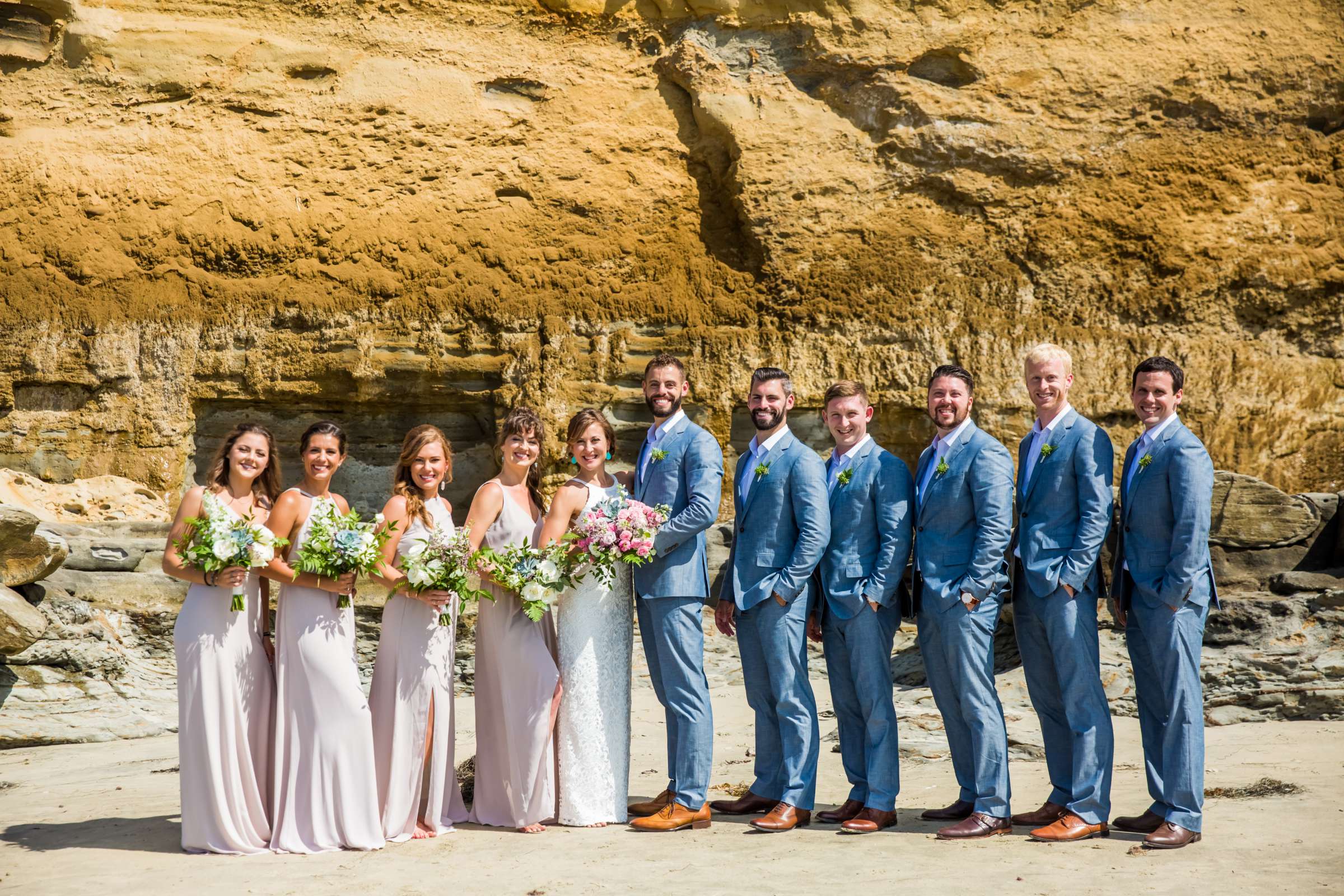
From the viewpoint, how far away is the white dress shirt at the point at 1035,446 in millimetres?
5363

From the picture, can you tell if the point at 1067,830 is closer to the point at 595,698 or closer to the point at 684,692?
the point at 684,692

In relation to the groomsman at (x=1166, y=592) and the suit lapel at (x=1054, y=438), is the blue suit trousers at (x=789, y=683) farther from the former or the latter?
the groomsman at (x=1166, y=592)

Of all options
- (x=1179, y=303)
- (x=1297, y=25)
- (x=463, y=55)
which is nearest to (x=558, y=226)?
(x=463, y=55)

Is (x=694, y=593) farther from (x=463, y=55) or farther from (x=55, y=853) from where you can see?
(x=463, y=55)

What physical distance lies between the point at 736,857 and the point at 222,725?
2.29 meters

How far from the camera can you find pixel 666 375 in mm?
5730

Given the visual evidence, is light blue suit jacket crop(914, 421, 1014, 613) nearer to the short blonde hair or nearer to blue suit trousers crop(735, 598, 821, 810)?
the short blonde hair

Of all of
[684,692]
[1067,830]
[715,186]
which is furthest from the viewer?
[715,186]

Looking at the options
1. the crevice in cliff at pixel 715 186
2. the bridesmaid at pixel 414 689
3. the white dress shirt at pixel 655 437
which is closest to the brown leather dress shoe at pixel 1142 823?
the white dress shirt at pixel 655 437

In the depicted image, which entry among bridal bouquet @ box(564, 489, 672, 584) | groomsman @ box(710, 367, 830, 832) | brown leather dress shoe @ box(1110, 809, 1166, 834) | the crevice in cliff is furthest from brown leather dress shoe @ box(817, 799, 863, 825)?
the crevice in cliff

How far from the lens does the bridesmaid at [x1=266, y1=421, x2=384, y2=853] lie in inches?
202

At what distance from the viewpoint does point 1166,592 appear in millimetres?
4945

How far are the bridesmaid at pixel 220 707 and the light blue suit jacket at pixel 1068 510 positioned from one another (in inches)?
137

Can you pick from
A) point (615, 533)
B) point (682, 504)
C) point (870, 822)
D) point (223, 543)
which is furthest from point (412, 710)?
point (870, 822)
